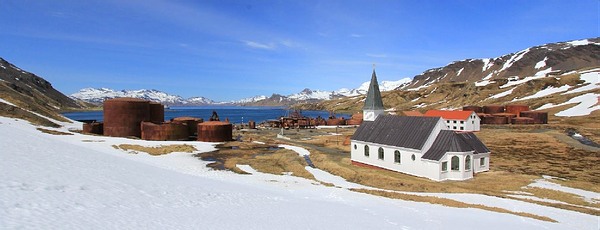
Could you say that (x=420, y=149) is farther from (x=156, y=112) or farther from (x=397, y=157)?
(x=156, y=112)

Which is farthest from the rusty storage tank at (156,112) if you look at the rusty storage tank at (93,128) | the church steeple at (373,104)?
the church steeple at (373,104)

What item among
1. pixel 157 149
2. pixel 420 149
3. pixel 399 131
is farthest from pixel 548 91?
pixel 157 149

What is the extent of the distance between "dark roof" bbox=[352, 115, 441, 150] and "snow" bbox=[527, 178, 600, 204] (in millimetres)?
9521

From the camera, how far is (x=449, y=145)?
105 feet

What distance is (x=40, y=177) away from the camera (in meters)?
13.7

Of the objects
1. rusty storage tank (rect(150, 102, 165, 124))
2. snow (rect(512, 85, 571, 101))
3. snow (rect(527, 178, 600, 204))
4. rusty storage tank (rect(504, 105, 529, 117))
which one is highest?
snow (rect(512, 85, 571, 101))

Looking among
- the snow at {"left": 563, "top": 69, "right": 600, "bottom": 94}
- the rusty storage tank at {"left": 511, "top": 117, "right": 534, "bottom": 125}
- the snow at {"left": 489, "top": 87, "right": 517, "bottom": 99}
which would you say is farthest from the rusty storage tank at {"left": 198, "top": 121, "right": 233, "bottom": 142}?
the snow at {"left": 489, "top": 87, "right": 517, "bottom": 99}

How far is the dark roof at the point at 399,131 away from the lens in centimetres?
3384

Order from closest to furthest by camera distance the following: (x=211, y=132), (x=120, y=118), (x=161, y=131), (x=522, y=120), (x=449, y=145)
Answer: (x=449, y=145), (x=161, y=131), (x=120, y=118), (x=211, y=132), (x=522, y=120)

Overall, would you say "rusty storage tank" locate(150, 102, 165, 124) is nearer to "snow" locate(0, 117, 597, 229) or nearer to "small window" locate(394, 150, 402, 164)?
"snow" locate(0, 117, 597, 229)

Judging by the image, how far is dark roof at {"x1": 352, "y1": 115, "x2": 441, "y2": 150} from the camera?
111ft

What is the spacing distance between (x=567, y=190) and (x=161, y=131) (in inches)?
1958

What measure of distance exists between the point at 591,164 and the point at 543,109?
85416 mm

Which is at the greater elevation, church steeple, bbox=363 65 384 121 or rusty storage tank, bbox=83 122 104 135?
church steeple, bbox=363 65 384 121
